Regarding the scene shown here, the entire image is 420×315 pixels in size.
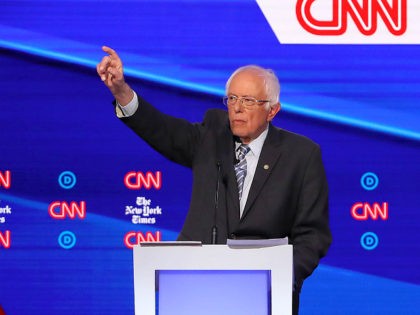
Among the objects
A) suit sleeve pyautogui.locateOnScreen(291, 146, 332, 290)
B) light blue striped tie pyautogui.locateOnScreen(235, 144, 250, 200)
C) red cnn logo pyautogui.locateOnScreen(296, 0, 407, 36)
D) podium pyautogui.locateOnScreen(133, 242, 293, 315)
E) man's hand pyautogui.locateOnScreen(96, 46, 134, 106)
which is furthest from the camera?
red cnn logo pyautogui.locateOnScreen(296, 0, 407, 36)

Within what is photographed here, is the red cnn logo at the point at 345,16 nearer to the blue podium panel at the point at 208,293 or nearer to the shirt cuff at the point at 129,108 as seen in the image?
the shirt cuff at the point at 129,108

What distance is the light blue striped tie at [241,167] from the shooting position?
2967 millimetres

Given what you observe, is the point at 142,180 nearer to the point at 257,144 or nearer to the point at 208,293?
the point at 257,144

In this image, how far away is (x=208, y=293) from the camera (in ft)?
7.21

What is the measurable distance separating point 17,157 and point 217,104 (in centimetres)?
104

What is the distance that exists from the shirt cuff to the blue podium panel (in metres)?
0.86

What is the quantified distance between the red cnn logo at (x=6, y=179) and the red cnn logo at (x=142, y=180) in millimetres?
577

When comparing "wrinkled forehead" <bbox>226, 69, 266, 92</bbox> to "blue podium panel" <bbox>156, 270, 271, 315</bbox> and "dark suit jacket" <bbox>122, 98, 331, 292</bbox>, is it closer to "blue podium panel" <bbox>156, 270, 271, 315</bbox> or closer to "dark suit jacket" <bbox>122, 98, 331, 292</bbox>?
"dark suit jacket" <bbox>122, 98, 331, 292</bbox>

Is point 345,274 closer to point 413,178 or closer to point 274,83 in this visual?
point 413,178

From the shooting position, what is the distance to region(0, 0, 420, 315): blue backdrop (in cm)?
432

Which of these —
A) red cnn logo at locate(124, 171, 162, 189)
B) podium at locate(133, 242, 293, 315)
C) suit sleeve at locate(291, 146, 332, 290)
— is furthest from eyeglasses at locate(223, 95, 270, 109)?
red cnn logo at locate(124, 171, 162, 189)

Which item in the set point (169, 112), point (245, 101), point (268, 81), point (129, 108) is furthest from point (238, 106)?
point (169, 112)

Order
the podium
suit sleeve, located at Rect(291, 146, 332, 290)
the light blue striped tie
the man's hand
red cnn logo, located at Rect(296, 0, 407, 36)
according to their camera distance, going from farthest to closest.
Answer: red cnn logo, located at Rect(296, 0, 407, 36) → the light blue striped tie → suit sleeve, located at Rect(291, 146, 332, 290) → the man's hand → the podium

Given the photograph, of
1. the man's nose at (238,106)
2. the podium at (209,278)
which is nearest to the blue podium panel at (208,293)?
the podium at (209,278)
